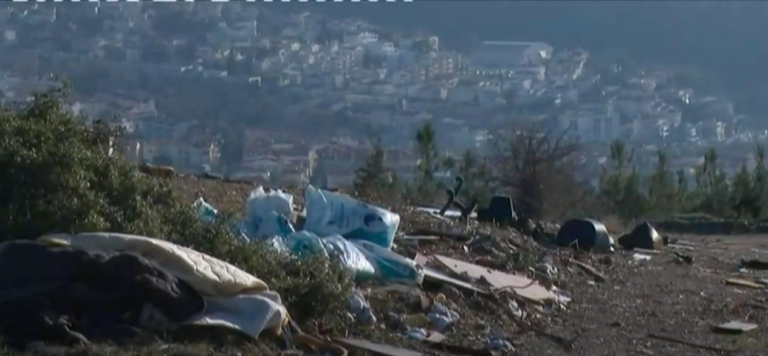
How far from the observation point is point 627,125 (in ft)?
189

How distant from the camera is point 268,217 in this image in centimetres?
1015

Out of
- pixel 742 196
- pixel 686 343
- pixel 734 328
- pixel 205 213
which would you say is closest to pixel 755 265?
pixel 734 328

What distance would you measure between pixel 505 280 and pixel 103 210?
3.80 m

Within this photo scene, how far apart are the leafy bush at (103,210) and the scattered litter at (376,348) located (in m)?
0.34

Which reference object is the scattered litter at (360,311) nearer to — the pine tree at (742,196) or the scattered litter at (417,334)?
the scattered litter at (417,334)

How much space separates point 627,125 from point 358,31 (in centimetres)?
1690

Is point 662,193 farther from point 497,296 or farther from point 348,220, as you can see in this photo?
point 497,296

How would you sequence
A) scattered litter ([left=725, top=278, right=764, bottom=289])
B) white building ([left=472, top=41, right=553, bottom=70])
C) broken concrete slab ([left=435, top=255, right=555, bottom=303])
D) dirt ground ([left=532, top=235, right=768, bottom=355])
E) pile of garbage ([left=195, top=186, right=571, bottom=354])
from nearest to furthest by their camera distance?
pile of garbage ([left=195, top=186, right=571, bottom=354]) → dirt ground ([left=532, top=235, right=768, bottom=355]) → broken concrete slab ([left=435, top=255, right=555, bottom=303]) → scattered litter ([left=725, top=278, right=764, bottom=289]) → white building ([left=472, top=41, right=553, bottom=70])

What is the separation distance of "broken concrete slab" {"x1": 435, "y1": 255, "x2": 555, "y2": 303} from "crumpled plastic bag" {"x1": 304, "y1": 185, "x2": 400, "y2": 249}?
2.07 feet

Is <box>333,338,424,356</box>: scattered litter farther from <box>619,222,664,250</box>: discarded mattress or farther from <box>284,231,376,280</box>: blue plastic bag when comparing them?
<box>619,222,664,250</box>: discarded mattress

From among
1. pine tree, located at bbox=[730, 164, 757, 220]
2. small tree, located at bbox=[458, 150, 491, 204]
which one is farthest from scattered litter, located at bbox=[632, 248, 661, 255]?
pine tree, located at bbox=[730, 164, 757, 220]

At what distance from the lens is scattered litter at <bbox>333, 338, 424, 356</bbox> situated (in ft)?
25.5

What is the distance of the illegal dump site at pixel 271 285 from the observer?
23.3 ft

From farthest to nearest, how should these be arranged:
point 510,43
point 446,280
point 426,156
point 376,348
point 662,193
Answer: point 510,43 → point 426,156 → point 662,193 → point 446,280 → point 376,348
